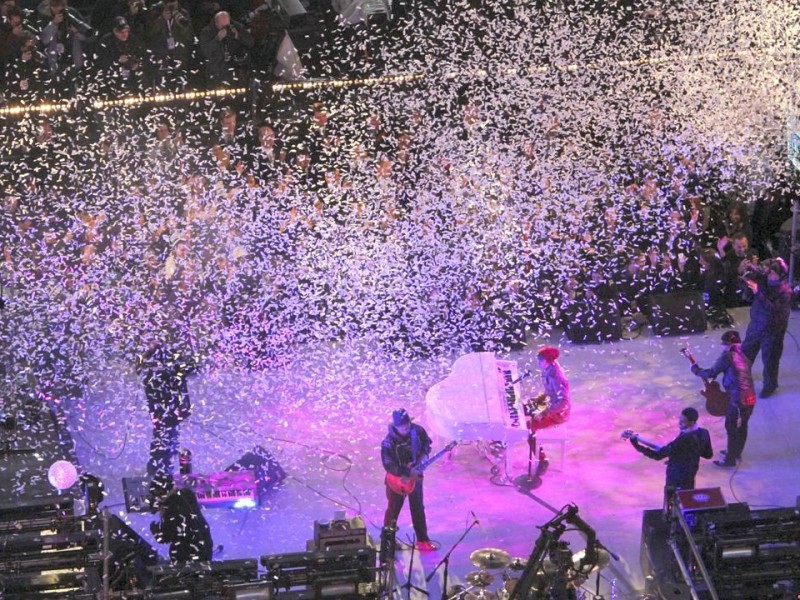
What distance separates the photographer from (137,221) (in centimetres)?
1473

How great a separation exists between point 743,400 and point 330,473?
390cm

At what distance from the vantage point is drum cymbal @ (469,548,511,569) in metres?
9.96

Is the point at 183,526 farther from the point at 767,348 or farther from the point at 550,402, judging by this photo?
the point at 767,348

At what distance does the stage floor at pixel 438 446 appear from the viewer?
1149cm

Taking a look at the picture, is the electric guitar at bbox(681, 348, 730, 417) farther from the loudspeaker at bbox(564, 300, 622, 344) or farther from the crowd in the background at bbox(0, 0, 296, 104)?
the crowd in the background at bbox(0, 0, 296, 104)

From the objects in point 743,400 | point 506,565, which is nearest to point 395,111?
point 743,400

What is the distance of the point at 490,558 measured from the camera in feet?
32.8

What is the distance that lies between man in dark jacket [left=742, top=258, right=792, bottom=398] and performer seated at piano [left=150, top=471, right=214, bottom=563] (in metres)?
6.08

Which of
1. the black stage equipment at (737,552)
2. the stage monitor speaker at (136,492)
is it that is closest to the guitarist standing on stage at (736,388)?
the black stage equipment at (737,552)

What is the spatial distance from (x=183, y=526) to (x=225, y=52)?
744cm

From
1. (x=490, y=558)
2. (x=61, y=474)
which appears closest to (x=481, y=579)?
(x=490, y=558)

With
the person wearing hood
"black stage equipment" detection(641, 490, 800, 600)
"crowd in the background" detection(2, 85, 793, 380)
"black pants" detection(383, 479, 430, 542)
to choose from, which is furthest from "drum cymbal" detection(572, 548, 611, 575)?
the person wearing hood

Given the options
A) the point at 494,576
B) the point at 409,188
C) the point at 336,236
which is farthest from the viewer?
the point at 409,188

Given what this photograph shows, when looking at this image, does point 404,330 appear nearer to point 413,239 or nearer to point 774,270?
point 413,239
